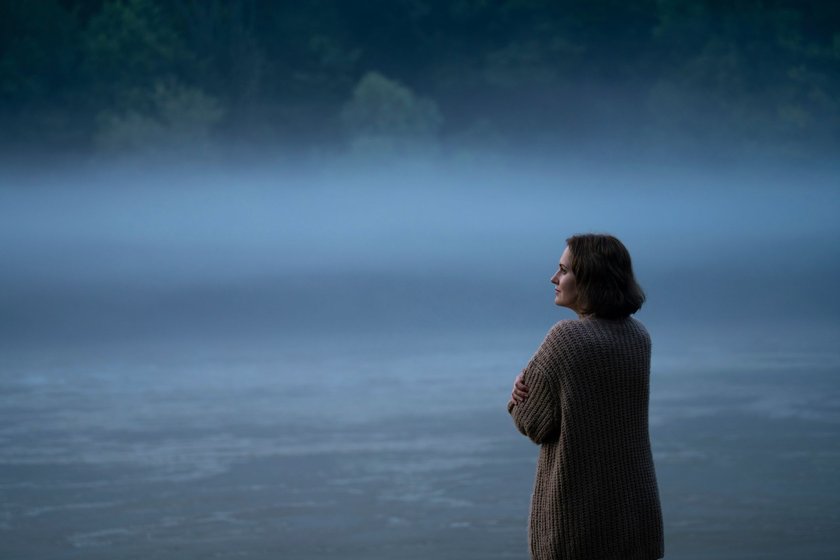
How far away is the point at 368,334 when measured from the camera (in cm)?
1301

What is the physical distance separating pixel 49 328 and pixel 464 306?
4594 mm

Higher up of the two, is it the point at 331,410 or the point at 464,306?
the point at 464,306

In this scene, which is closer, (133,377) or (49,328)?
(133,377)

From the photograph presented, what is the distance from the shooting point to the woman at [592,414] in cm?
189

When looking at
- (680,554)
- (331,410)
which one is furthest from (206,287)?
(680,554)

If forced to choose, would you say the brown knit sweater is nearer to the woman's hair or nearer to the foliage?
the woman's hair

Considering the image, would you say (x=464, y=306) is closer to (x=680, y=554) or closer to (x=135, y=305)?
(x=135, y=305)

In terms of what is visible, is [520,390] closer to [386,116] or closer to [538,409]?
[538,409]

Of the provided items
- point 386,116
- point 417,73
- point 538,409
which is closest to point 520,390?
point 538,409

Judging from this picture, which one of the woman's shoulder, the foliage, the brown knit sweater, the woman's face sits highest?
the foliage

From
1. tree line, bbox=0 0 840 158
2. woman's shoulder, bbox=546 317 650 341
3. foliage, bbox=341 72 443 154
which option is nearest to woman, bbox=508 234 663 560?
woman's shoulder, bbox=546 317 650 341

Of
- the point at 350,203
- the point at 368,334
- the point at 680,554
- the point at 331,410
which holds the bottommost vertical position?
the point at 680,554

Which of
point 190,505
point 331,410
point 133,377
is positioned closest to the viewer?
point 190,505

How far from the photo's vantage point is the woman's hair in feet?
6.21
